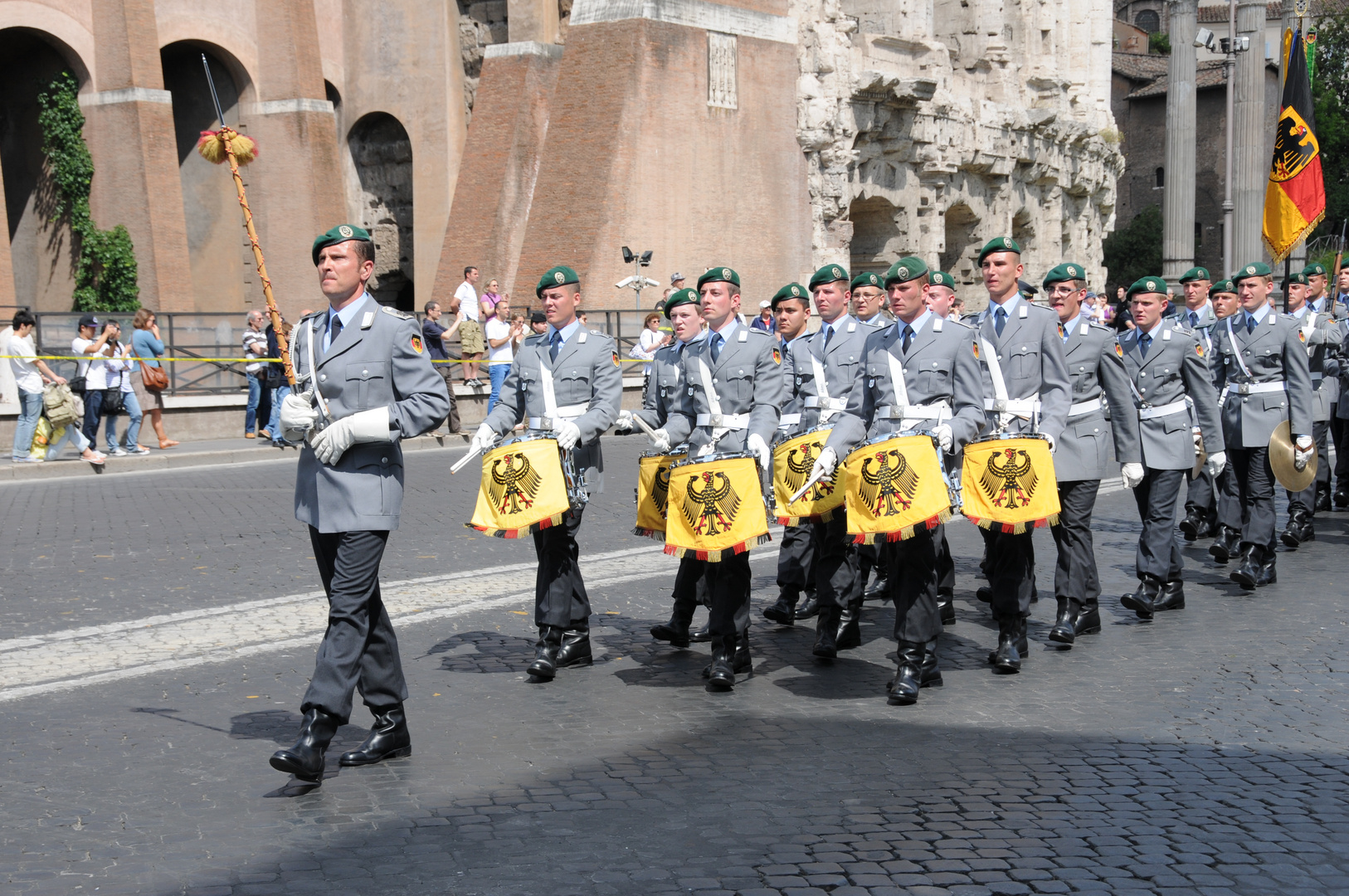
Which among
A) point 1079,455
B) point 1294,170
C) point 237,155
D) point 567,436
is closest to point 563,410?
point 567,436

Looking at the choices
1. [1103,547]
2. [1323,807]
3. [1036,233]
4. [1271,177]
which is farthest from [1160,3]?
[1323,807]

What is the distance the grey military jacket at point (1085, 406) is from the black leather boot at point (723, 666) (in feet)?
7.30

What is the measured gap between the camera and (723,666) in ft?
22.0

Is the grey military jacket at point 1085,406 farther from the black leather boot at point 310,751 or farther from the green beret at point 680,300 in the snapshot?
the black leather boot at point 310,751

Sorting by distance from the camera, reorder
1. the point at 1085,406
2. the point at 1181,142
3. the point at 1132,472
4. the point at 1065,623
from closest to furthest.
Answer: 1. the point at 1065,623
2. the point at 1085,406
3. the point at 1132,472
4. the point at 1181,142

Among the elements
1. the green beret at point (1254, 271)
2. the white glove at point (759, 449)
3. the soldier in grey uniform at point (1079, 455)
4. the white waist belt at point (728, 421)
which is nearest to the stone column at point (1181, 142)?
the green beret at point (1254, 271)

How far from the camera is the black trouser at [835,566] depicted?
747 centimetres

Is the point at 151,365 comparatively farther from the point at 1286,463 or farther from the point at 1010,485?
the point at 1010,485

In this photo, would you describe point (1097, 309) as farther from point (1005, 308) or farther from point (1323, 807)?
point (1323, 807)

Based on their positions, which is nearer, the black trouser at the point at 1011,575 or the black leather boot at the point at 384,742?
the black leather boot at the point at 384,742

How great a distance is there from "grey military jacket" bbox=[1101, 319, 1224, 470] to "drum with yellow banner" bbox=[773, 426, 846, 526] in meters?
1.92

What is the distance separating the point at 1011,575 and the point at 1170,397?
2.32 meters

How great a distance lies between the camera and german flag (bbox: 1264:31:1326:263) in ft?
48.9

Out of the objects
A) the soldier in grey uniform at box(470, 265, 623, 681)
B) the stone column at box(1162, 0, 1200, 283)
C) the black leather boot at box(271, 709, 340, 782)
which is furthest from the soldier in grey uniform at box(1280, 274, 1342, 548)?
the stone column at box(1162, 0, 1200, 283)
